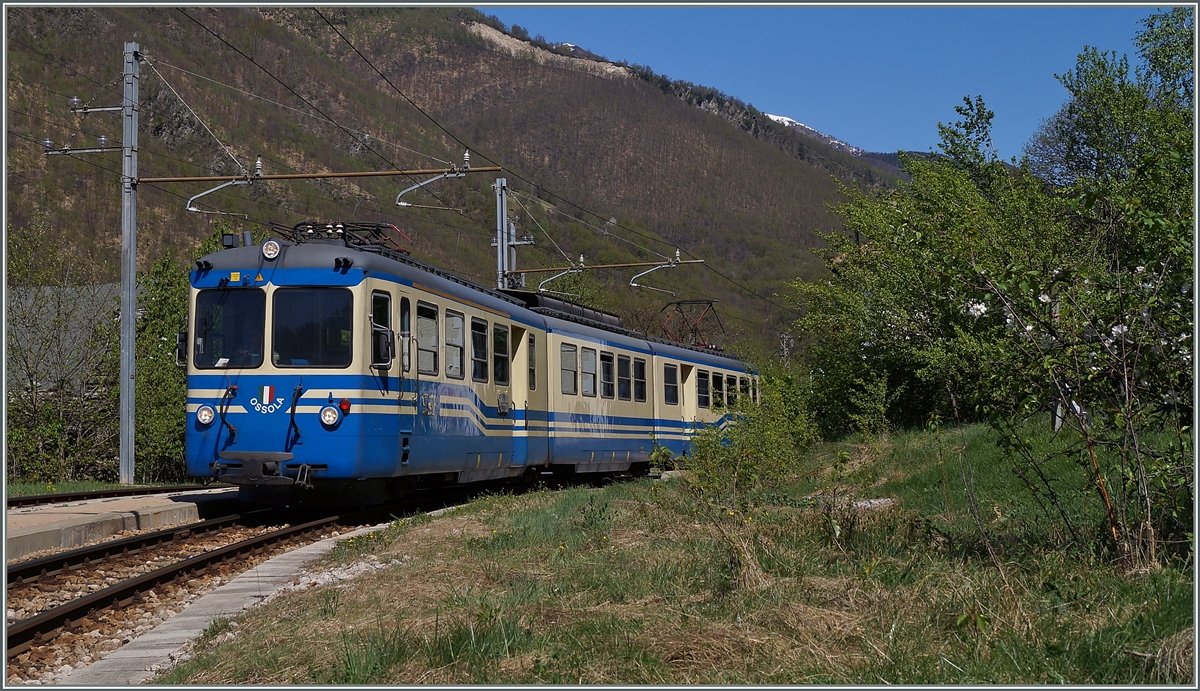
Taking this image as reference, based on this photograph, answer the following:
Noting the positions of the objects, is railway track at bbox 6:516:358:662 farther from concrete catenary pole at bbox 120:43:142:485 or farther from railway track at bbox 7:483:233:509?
concrete catenary pole at bbox 120:43:142:485

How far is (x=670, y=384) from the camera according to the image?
22875 millimetres

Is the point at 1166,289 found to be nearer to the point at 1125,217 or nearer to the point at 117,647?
the point at 1125,217

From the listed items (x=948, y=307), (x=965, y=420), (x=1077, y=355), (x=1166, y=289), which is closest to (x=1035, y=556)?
(x=1077, y=355)

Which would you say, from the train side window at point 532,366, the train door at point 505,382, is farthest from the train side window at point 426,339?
the train side window at point 532,366

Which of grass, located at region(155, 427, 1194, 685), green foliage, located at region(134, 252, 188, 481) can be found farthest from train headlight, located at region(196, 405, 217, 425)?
green foliage, located at region(134, 252, 188, 481)

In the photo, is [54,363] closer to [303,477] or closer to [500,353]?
[500,353]

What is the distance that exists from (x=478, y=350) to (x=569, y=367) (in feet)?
11.7

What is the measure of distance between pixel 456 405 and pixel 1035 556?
8296mm

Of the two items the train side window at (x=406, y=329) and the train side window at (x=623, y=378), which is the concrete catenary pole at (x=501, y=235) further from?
the train side window at (x=406, y=329)

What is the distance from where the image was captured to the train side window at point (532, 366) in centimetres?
1666

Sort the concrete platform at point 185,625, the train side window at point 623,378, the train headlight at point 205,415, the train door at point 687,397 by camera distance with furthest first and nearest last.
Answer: the train door at point 687,397
the train side window at point 623,378
the train headlight at point 205,415
the concrete platform at point 185,625

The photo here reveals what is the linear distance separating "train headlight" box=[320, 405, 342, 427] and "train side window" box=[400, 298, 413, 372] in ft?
3.47

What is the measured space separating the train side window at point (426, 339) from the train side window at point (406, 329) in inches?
7.1

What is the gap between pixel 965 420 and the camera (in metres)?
24.8
